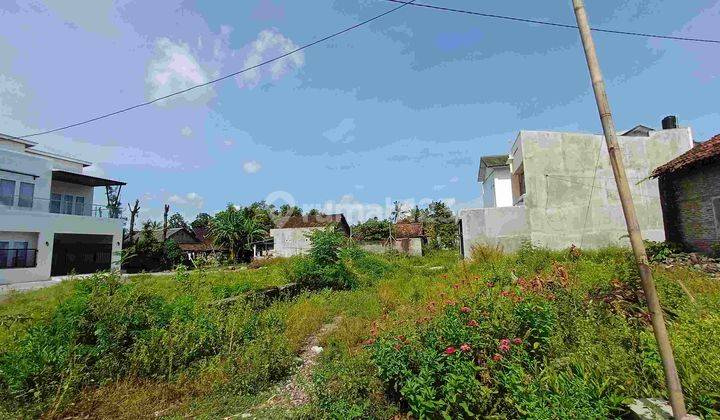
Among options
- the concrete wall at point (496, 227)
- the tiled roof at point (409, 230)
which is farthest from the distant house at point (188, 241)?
the concrete wall at point (496, 227)

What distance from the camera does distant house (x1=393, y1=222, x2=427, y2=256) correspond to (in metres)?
27.5

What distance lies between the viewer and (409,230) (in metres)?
40.3

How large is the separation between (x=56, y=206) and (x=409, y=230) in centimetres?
3151

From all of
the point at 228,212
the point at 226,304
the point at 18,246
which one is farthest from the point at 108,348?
the point at 228,212

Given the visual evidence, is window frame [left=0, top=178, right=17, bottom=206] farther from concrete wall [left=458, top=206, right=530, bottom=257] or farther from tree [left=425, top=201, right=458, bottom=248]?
tree [left=425, top=201, right=458, bottom=248]

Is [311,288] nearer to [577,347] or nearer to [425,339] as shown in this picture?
[425,339]

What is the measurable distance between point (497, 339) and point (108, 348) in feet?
16.3

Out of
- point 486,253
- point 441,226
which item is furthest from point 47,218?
point 441,226

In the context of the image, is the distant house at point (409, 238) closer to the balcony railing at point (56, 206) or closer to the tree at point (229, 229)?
the tree at point (229, 229)

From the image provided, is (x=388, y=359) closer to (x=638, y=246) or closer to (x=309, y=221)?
(x=638, y=246)

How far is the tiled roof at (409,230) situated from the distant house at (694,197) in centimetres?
2690

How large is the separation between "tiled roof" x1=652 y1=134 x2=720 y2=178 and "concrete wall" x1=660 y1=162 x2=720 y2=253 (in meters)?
0.43

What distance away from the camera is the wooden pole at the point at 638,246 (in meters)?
2.26

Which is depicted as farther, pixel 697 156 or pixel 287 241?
pixel 287 241
